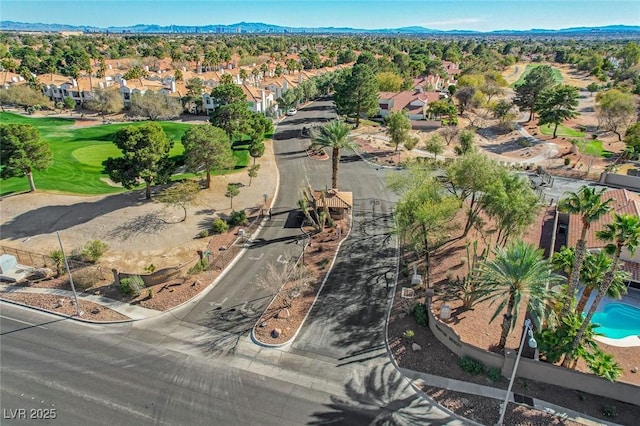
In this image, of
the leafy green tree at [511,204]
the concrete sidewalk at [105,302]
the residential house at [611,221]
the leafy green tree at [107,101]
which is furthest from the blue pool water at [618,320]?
the leafy green tree at [107,101]

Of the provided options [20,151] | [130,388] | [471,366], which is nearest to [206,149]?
[20,151]

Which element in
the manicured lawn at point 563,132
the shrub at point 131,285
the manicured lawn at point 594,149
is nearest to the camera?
the shrub at point 131,285

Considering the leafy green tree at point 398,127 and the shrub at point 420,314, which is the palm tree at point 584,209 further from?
the leafy green tree at point 398,127

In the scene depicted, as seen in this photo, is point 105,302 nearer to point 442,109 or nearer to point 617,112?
point 442,109

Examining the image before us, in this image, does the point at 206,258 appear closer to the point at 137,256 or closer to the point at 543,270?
the point at 137,256

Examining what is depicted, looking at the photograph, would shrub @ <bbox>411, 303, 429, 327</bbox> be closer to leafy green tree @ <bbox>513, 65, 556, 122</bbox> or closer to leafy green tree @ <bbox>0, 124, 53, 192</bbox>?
leafy green tree @ <bbox>0, 124, 53, 192</bbox>
